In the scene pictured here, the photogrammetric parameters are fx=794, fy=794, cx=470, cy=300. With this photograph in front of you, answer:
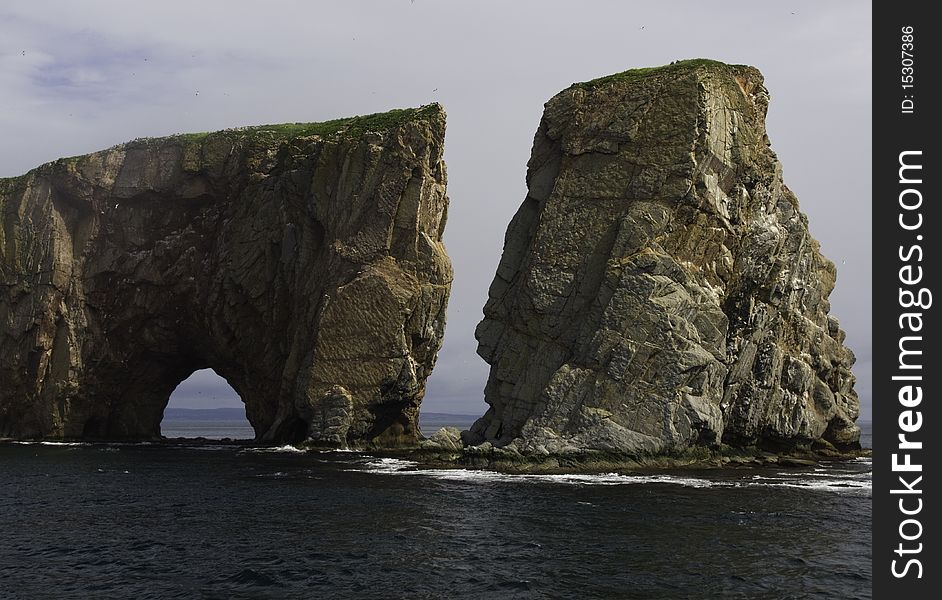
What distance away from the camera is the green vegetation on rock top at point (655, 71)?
6756 cm

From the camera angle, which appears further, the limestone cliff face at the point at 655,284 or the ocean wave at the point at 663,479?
the limestone cliff face at the point at 655,284

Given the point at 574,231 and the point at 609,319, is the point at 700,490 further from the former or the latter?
the point at 574,231

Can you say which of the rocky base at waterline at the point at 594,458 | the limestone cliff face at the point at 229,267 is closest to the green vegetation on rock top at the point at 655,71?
the limestone cliff face at the point at 229,267

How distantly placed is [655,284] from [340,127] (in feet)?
150

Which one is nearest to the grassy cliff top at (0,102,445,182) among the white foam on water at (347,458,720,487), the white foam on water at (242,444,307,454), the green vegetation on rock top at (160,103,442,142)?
the green vegetation on rock top at (160,103,442,142)

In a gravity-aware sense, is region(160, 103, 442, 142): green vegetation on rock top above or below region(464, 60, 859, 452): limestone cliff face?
above

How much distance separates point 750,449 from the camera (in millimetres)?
68438

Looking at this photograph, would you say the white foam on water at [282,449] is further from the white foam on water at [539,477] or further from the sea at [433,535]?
the sea at [433,535]

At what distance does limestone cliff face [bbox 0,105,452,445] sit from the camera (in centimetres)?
8350

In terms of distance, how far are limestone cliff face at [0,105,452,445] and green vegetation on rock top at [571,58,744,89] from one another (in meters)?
21.0

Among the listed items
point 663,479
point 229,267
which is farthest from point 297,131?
point 663,479

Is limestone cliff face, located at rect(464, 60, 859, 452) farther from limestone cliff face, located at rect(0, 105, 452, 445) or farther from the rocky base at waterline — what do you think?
limestone cliff face, located at rect(0, 105, 452, 445)

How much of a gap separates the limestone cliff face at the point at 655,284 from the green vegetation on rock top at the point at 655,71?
0.27 m

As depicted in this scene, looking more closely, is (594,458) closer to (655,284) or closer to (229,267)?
(655,284)
